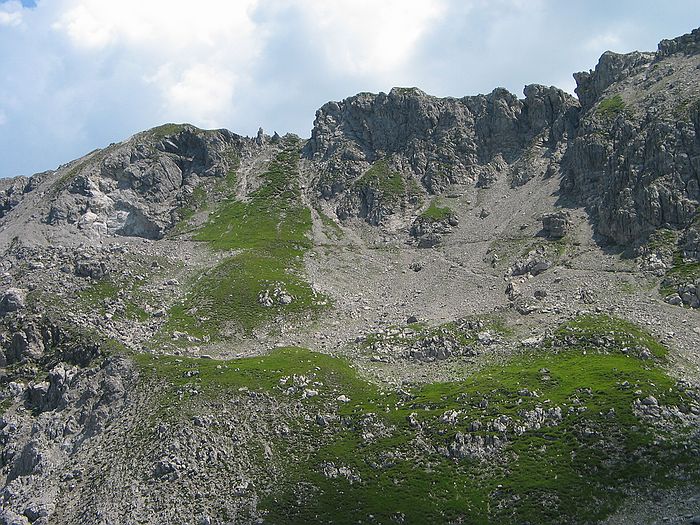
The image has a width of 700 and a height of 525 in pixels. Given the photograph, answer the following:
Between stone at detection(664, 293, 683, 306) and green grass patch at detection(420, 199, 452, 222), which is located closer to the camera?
stone at detection(664, 293, 683, 306)

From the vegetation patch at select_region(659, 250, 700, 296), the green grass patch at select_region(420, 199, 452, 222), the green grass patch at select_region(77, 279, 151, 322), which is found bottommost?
the vegetation patch at select_region(659, 250, 700, 296)

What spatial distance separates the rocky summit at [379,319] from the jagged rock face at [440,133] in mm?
617

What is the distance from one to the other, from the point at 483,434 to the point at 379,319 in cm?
3587

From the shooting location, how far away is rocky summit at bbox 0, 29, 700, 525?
184ft

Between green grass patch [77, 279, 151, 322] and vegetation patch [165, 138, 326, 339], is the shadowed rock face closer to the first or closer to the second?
vegetation patch [165, 138, 326, 339]

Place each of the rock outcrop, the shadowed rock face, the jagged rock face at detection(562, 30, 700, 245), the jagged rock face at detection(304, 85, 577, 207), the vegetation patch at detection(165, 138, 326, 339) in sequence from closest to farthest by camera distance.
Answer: the vegetation patch at detection(165, 138, 326, 339)
the jagged rock face at detection(562, 30, 700, 245)
the shadowed rock face
the rock outcrop
the jagged rock face at detection(304, 85, 577, 207)

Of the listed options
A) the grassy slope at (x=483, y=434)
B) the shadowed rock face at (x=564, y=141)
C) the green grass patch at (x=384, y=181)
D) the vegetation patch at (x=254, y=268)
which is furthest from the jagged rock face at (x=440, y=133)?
the grassy slope at (x=483, y=434)

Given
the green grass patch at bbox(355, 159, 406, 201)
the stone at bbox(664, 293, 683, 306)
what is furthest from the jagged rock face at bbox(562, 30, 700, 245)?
the green grass patch at bbox(355, 159, 406, 201)

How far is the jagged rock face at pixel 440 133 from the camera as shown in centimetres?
14912

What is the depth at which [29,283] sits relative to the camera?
92812 millimetres

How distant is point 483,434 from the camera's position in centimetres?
5944

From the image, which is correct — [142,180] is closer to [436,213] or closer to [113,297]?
[113,297]

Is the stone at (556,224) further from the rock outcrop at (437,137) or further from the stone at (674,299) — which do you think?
the rock outcrop at (437,137)

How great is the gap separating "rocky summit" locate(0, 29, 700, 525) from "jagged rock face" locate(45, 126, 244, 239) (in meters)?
0.71
